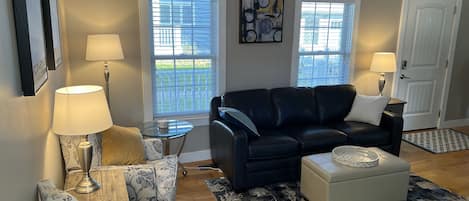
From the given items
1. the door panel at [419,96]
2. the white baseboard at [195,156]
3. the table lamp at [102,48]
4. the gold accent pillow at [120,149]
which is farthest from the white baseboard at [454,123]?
the table lamp at [102,48]

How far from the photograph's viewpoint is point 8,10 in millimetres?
1376

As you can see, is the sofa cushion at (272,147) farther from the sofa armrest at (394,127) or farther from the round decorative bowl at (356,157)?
the sofa armrest at (394,127)

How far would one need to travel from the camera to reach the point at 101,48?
312cm

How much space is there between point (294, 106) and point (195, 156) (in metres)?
1.27

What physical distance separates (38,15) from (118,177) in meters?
1.06

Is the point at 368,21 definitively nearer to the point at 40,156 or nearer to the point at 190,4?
the point at 190,4

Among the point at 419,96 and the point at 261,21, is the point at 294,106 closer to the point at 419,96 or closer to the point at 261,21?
the point at 261,21

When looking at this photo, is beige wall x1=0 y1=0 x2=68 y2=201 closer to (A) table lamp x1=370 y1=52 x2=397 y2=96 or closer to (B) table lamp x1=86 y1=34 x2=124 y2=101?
(B) table lamp x1=86 y1=34 x2=124 y2=101

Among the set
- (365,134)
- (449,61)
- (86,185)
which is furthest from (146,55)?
(449,61)

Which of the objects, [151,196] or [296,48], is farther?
[296,48]

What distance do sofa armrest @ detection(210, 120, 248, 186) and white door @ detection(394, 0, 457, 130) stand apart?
280cm

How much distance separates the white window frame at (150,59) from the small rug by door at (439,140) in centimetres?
275

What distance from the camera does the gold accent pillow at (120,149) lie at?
8.43 feet

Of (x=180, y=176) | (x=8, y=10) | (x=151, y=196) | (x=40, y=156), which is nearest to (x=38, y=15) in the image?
(x=8, y=10)
